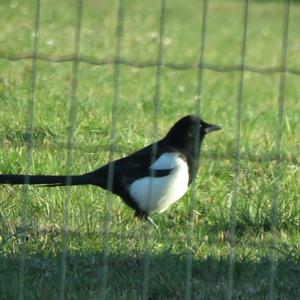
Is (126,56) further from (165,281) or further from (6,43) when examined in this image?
(165,281)

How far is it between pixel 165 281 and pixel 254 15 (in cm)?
1044

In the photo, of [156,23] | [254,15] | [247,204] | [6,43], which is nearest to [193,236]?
[247,204]

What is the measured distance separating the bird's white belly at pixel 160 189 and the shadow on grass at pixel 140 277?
0.60 meters

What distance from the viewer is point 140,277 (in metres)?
4.51

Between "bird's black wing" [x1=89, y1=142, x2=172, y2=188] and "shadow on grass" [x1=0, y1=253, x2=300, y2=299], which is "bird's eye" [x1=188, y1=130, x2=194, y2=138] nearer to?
"bird's black wing" [x1=89, y1=142, x2=172, y2=188]

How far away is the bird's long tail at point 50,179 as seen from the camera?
191 inches

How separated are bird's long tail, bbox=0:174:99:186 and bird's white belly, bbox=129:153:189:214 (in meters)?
0.22

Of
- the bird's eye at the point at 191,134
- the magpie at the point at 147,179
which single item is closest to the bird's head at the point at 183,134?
the bird's eye at the point at 191,134

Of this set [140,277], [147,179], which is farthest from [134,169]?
[140,277]

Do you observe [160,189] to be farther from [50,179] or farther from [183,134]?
[50,179]

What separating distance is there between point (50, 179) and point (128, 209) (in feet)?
1.56

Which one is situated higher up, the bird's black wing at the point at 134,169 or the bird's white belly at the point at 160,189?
the bird's black wing at the point at 134,169

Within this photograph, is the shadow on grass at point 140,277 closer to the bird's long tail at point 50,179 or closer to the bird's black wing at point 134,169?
the bird's long tail at point 50,179

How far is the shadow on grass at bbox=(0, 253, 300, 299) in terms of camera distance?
14.2 feet
